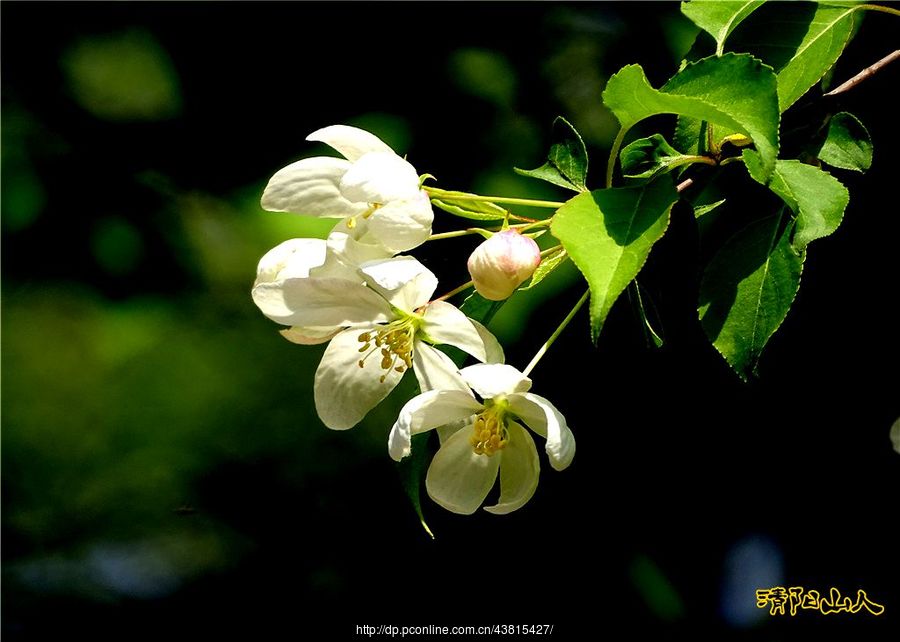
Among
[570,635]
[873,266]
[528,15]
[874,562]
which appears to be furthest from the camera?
[528,15]

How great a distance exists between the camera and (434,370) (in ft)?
3.37

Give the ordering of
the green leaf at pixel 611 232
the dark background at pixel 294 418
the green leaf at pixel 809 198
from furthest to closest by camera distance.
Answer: the dark background at pixel 294 418
the green leaf at pixel 809 198
the green leaf at pixel 611 232

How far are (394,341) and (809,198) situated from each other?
17.2 inches

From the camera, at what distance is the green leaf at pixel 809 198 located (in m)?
0.88

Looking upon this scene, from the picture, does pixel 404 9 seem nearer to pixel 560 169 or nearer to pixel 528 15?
pixel 528 15

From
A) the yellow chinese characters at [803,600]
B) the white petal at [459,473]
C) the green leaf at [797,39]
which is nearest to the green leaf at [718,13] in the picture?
the green leaf at [797,39]

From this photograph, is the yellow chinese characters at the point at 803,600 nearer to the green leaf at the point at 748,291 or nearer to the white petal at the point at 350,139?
A: the green leaf at the point at 748,291

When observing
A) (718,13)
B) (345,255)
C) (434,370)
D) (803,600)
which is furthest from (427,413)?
(803,600)

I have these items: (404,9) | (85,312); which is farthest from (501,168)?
(85,312)

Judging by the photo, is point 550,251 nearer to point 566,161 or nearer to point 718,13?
point 566,161

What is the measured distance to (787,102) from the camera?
0.98m

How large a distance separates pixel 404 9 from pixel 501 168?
20.7 inches

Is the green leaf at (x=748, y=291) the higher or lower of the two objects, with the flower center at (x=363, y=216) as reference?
lower

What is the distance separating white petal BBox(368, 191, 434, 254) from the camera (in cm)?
94
